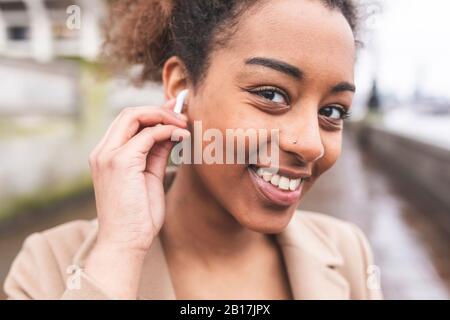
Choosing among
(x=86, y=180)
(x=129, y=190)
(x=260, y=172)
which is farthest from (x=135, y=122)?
(x=86, y=180)

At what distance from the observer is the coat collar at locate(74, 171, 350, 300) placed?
1.22m

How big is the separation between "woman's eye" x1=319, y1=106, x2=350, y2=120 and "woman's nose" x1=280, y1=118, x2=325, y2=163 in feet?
0.27

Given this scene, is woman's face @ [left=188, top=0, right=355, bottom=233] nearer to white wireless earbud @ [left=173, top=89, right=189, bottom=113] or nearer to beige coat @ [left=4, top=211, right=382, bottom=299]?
white wireless earbud @ [left=173, top=89, right=189, bottom=113]

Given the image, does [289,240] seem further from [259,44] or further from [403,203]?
[403,203]

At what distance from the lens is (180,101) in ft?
3.89

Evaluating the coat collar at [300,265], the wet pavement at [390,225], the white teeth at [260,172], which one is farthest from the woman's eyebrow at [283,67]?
the wet pavement at [390,225]

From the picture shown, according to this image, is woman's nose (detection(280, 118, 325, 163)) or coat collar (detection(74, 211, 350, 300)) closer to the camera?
woman's nose (detection(280, 118, 325, 163))

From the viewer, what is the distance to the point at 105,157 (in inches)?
40.8

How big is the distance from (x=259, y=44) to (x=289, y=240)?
2.17ft

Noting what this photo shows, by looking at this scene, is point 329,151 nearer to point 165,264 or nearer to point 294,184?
point 294,184

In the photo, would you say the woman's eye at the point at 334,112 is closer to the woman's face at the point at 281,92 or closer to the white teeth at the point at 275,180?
the woman's face at the point at 281,92

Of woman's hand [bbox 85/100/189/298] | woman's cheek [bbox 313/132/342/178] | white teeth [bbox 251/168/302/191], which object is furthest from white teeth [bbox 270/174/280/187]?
woman's hand [bbox 85/100/189/298]

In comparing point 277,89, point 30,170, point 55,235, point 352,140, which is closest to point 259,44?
point 277,89

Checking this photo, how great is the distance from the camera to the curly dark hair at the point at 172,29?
3.75 ft
